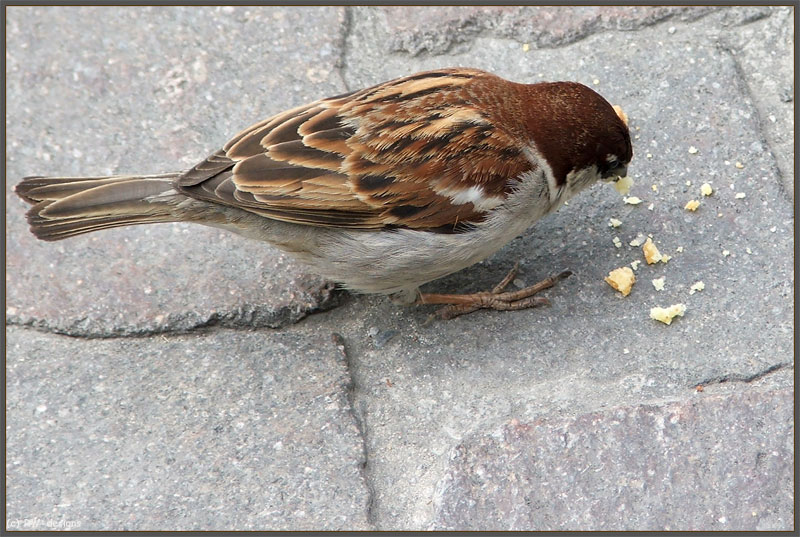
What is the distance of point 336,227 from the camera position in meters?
3.27

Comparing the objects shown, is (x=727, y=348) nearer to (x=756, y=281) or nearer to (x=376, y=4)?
(x=756, y=281)

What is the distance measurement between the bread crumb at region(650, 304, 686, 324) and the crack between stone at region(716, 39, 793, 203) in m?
0.64

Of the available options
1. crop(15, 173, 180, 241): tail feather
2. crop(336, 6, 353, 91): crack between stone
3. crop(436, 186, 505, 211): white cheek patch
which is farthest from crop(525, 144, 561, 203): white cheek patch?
crop(15, 173, 180, 241): tail feather

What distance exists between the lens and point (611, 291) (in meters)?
3.49

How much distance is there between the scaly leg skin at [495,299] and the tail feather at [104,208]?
997 millimetres

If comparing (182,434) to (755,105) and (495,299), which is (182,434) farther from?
(755,105)

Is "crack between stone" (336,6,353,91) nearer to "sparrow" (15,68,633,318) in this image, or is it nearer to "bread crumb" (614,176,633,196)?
"sparrow" (15,68,633,318)

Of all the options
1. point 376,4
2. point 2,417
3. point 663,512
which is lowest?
point 663,512

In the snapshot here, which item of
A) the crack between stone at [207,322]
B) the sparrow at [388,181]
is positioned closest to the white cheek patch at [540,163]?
the sparrow at [388,181]

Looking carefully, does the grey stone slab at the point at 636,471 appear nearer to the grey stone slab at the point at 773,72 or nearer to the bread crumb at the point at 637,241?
the bread crumb at the point at 637,241

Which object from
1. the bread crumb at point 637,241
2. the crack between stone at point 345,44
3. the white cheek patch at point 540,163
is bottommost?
the bread crumb at point 637,241

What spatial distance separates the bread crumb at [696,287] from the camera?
11.2 feet

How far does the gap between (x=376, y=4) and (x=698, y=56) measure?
1.35m

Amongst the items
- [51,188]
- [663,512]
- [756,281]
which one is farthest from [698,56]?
[51,188]
